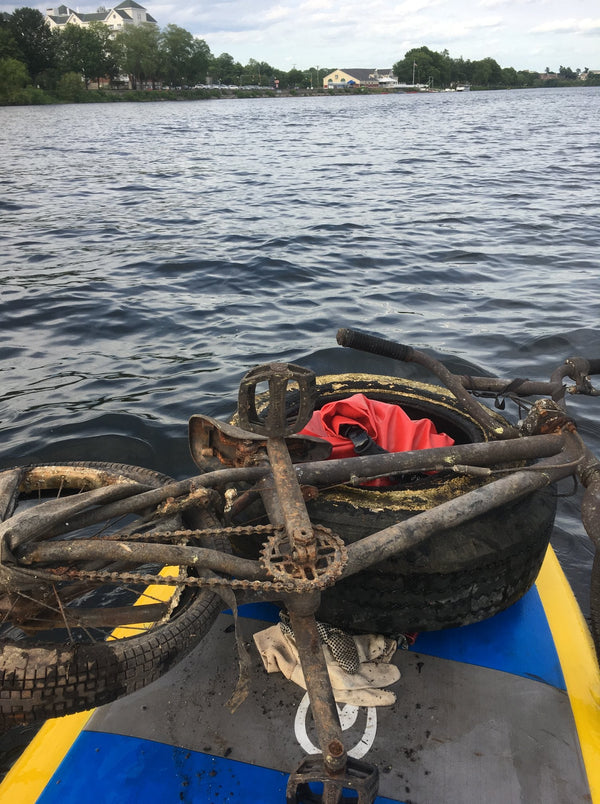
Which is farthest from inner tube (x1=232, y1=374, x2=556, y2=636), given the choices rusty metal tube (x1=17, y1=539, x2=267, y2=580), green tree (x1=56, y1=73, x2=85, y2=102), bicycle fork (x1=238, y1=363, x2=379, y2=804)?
green tree (x1=56, y1=73, x2=85, y2=102)

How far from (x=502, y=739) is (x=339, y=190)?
55.7ft

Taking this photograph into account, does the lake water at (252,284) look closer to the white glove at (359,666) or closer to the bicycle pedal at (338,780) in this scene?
the white glove at (359,666)

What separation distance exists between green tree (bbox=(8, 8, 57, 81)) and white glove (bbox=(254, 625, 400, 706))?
104 m

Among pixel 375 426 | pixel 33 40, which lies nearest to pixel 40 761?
pixel 375 426

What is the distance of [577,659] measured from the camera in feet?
8.87

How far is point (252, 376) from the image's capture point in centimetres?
219

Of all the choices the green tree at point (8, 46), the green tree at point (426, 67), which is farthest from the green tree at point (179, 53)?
the green tree at point (426, 67)

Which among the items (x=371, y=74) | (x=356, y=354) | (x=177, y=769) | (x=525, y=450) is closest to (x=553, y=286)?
(x=356, y=354)

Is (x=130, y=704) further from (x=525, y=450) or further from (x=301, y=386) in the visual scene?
(x=525, y=450)

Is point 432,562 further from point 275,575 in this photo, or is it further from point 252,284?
point 252,284

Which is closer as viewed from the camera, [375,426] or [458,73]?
[375,426]

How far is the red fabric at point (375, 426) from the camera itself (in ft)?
11.3

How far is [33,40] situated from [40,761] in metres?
112

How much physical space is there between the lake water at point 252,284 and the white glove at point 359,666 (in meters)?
2.08
